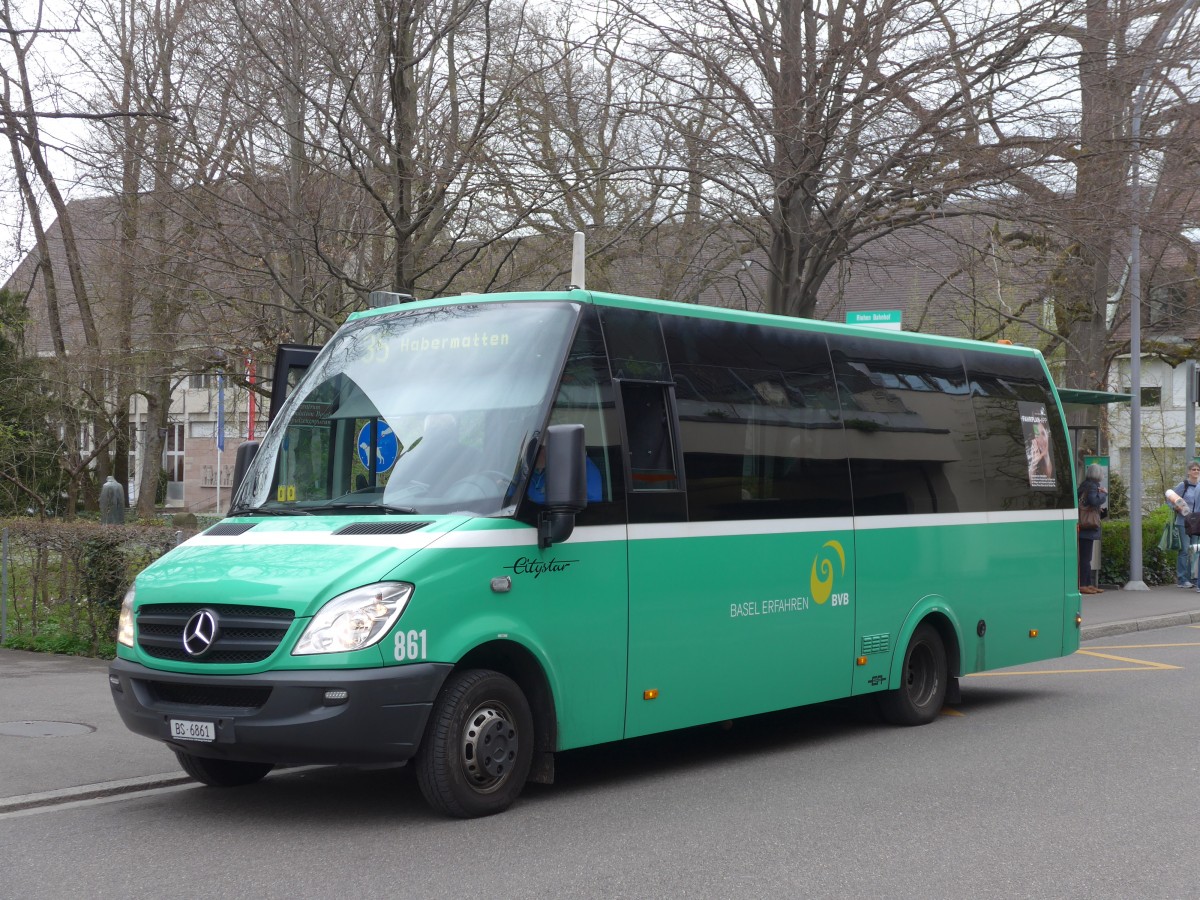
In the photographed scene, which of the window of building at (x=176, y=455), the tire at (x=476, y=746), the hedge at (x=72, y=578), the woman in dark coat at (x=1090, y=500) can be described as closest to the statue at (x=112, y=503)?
the hedge at (x=72, y=578)

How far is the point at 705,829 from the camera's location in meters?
7.16

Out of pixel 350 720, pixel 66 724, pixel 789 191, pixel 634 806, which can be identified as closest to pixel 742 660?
pixel 634 806

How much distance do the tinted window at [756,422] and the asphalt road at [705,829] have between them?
5.48 ft

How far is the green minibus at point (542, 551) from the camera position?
7.00 metres

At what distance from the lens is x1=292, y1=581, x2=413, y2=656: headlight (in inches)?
271

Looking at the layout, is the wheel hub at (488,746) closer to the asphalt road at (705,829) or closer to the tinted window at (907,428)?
the asphalt road at (705,829)

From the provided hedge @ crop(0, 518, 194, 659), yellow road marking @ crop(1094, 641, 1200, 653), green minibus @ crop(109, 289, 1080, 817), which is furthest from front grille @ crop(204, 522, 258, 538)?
yellow road marking @ crop(1094, 641, 1200, 653)

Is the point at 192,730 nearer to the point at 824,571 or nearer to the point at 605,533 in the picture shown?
the point at 605,533

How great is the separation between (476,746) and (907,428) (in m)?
4.88

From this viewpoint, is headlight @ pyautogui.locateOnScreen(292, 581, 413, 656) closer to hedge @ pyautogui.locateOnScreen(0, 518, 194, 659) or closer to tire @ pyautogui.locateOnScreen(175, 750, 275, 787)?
tire @ pyautogui.locateOnScreen(175, 750, 275, 787)

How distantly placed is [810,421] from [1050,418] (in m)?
3.80

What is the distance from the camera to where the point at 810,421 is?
386 inches

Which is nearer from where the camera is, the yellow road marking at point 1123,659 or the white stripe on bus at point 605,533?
the white stripe on bus at point 605,533

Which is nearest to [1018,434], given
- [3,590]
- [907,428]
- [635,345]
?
[907,428]
